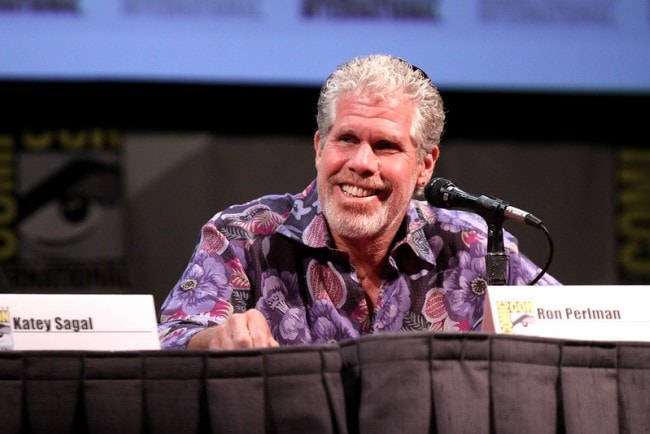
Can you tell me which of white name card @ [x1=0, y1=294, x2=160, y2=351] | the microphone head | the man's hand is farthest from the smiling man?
white name card @ [x1=0, y1=294, x2=160, y2=351]

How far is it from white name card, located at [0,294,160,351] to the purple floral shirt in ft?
2.45

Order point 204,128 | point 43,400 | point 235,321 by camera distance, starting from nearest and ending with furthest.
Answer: point 43,400, point 235,321, point 204,128

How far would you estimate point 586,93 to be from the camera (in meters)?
4.41

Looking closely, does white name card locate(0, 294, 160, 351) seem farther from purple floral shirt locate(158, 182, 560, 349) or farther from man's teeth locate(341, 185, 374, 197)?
man's teeth locate(341, 185, 374, 197)

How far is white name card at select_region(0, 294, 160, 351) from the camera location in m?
1.88

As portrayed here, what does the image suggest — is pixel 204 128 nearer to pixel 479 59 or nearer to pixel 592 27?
pixel 479 59

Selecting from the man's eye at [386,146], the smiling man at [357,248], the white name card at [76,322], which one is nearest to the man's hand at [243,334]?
the white name card at [76,322]

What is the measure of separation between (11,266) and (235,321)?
2.25m

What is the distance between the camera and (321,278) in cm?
284

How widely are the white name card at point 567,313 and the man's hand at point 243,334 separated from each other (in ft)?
1.38

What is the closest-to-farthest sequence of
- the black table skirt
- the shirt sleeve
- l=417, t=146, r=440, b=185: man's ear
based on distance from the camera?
1. the black table skirt
2. the shirt sleeve
3. l=417, t=146, r=440, b=185: man's ear

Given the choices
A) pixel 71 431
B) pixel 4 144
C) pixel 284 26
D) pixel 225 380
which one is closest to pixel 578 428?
pixel 225 380

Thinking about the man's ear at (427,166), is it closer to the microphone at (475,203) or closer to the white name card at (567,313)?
the microphone at (475,203)

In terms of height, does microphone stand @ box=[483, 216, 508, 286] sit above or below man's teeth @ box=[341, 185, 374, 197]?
below
